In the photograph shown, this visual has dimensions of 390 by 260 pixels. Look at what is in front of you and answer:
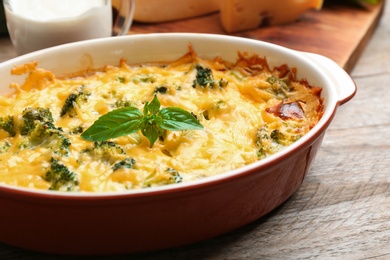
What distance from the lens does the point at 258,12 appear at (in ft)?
15.1

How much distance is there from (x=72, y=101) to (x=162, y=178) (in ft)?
2.66

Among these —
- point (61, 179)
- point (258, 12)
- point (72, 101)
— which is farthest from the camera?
point (258, 12)

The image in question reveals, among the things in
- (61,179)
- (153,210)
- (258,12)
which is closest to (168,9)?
(258,12)

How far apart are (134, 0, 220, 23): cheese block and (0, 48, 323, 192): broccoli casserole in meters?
1.25

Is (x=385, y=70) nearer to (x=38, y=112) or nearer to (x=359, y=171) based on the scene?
(x=359, y=171)

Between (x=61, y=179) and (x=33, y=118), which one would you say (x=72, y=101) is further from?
(x=61, y=179)

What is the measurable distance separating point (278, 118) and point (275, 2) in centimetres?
194

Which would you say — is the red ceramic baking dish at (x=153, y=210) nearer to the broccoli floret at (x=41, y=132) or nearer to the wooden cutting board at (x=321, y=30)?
the broccoli floret at (x=41, y=132)

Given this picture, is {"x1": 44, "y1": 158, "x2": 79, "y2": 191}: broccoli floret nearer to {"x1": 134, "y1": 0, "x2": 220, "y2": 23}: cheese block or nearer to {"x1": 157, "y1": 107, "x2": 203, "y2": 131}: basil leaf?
{"x1": 157, "y1": 107, "x2": 203, "y2": 131}: basil leaf

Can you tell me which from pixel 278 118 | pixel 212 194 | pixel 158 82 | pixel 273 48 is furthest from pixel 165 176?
pixel 273 48

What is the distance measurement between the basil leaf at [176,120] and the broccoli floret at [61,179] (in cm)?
46

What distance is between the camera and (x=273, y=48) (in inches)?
134

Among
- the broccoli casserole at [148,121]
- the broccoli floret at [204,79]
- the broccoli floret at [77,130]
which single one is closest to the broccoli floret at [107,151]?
the broccoli casserole at [148,121]

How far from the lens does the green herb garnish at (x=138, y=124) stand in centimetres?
265
